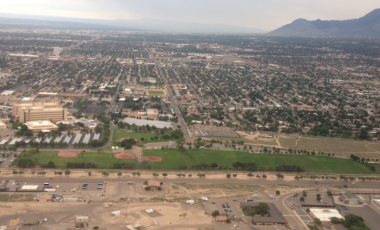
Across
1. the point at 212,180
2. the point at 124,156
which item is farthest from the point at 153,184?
the point at 124,156

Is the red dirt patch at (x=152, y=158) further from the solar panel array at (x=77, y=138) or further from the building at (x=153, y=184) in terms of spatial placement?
the solar panel array at (x=77, y=138)

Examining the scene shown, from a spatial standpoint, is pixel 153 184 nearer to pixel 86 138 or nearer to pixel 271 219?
pixel 271 219

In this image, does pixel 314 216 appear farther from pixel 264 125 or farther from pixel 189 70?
pixel 189 70

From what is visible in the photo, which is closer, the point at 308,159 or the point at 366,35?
the point at 308,159

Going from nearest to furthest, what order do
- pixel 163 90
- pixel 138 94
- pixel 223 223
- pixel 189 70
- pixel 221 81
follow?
pixel 223 223 → pixel 138 94 → pixel 163 90 → pixel 221 81 → pixel 189 70

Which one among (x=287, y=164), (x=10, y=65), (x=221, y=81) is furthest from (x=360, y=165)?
(x=10, y=65)

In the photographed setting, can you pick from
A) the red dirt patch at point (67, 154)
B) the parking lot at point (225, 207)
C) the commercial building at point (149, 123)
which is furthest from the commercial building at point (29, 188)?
the commercial building at point (149, 123)

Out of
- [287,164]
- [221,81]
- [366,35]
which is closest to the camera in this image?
[287,164]
